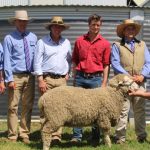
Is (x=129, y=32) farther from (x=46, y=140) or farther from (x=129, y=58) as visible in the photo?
(x=46, y=140)

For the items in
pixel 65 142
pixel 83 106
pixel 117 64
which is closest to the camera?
pixel 83 106

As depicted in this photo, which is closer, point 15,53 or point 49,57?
point 49,57

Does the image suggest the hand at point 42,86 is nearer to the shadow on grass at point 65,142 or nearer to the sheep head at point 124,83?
the shadow on grass at point 65,142

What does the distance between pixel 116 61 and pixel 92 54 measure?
45 cm

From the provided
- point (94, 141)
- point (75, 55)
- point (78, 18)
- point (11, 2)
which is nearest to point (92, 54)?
point (75, 55)

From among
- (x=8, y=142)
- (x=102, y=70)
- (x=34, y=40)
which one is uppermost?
(x=34, y=40)

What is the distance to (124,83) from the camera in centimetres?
791

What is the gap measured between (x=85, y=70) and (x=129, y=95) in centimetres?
93

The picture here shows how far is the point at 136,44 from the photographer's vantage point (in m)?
8.38

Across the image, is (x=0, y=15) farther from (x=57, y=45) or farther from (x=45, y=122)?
(x=45, y=122)

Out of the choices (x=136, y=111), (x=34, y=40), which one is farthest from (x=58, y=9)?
(x=136, y=111)

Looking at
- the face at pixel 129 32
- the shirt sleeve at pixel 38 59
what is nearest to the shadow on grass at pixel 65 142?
the shirt sleeve at pixel 38 59

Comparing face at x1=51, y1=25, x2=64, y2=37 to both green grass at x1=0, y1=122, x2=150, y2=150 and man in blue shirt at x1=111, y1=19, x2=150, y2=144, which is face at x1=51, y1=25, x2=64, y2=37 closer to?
man in blue shirt at x1=111, y1=19, x2=150, y2=144

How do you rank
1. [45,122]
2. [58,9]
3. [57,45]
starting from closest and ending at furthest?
1. [45,122]
2. [57,45]
3. [58,9]
